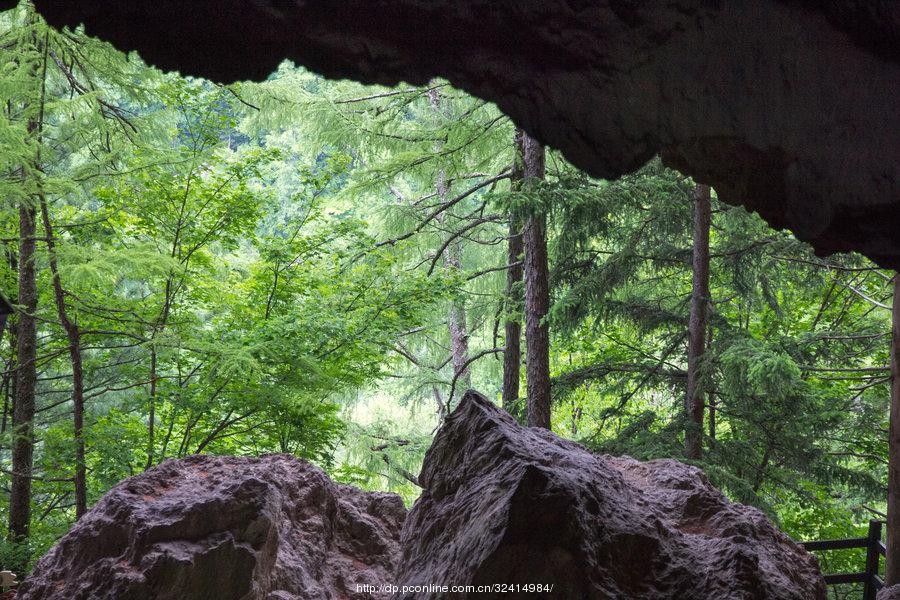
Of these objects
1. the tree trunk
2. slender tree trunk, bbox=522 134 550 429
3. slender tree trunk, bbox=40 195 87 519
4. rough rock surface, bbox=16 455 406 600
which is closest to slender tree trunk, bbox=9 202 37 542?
slender tree trunk, bbox=40 195 87 519

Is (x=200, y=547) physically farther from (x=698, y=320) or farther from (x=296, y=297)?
(x=698, y=320)

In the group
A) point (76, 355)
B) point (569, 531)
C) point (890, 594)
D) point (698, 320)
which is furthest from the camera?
point (698, 320)

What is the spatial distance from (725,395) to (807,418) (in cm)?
92

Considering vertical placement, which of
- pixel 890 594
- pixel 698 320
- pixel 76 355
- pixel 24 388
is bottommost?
pixel 890 594

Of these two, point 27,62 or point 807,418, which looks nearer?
point 27,62

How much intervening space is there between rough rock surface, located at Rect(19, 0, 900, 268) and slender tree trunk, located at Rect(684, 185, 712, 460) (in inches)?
226

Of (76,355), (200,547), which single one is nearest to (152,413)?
(76,355)

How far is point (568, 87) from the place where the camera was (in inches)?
79.9

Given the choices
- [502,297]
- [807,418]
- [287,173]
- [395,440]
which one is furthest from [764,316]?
[287,173]

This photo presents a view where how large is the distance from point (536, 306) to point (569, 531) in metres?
5.49

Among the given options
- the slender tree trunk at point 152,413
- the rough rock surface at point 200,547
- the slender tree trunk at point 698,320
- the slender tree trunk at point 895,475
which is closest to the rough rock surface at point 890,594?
the slender tree trunk at point 895,475

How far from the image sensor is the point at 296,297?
7902 millimetres

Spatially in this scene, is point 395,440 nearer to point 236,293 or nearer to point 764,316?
point 236,293

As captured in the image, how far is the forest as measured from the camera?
21.5 ft
